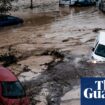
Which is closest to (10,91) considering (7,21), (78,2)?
(7,21)

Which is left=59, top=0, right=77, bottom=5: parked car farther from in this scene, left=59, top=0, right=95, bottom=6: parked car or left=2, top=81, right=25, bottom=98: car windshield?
left=2, top=81, right=25, bottom=98: car windshield

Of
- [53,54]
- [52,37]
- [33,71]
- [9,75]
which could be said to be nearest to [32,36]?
[52,37]

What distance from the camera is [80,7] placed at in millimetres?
68562

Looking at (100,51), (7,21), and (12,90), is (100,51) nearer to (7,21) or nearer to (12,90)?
(12,90)

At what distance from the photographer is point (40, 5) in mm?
69625

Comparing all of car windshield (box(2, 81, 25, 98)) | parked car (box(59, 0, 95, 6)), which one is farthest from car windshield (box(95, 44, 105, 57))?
parked car (box(59, 0, 95, 6))

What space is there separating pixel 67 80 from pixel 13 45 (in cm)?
1335

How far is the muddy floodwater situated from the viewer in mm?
20078

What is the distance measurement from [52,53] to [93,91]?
72.6ft

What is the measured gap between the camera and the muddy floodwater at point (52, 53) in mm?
20078

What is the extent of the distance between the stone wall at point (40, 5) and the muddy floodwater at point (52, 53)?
7207mm

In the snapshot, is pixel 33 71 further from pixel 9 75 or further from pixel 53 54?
pixel 9 75

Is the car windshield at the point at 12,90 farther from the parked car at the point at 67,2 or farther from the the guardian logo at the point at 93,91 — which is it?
the parked car at the point at 67,2

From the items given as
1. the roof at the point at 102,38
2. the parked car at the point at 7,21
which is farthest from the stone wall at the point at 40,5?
the roof at the point at 102,38
